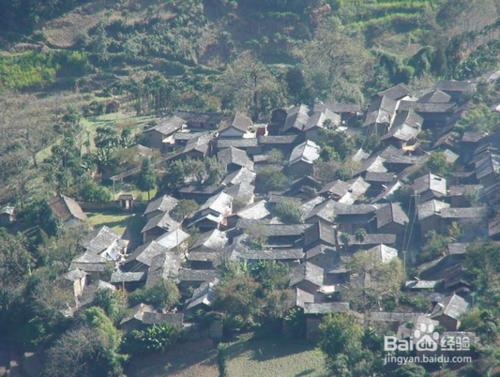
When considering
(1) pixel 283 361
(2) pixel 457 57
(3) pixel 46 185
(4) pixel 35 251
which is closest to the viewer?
(1) pixel 283 361

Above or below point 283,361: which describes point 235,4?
above

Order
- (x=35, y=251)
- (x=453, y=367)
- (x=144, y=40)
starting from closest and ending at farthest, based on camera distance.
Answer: (x=453, y=367)
(x=35, y=251)
(x=144, y=40)

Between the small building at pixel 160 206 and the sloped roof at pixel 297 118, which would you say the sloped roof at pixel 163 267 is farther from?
the sloped roof at pixel 297 118

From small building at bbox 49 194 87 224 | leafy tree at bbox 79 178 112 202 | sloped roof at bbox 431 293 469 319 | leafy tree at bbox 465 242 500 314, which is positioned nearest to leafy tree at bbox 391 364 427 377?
sloped roof at bbox 431 293 469 319

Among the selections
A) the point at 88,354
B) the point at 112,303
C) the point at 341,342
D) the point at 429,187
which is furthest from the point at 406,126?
the point at 88,354

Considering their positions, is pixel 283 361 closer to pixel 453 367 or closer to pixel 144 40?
pixel 453 367

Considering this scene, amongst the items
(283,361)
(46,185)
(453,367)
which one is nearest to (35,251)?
(46,185)

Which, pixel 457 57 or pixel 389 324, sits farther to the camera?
pixel 457 57

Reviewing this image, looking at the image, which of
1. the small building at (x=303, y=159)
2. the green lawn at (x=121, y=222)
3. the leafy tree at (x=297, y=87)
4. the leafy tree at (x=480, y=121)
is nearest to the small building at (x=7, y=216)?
the green lawn at (x=121, y=222)
